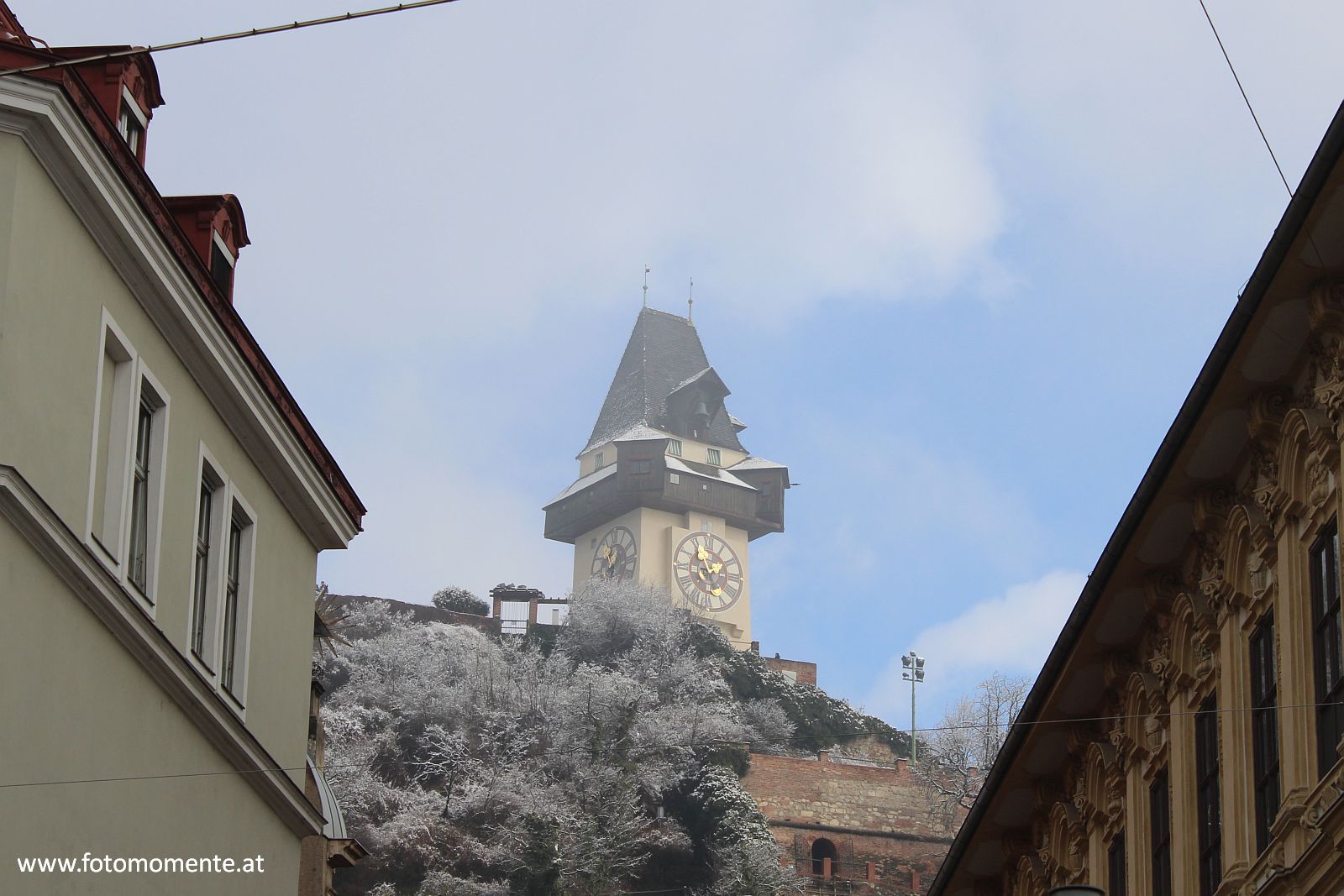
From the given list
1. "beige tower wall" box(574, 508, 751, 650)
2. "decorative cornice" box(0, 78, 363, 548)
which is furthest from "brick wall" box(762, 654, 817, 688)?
"decorative cornice" box(0, 78, 363, 548)

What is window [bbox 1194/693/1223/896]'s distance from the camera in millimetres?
13750

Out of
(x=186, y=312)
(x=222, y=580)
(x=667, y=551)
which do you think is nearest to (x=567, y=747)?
(x=667, y=551)

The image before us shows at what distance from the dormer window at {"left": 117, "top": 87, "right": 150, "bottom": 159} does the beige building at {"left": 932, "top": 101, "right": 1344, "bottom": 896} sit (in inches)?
259

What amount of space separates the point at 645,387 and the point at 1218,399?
107 metres

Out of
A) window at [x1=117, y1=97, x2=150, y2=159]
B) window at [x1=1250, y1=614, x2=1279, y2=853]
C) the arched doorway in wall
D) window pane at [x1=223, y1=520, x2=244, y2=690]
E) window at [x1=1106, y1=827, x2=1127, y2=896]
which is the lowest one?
window at [x1=1106, y1=827, x2=1127, y2=896]

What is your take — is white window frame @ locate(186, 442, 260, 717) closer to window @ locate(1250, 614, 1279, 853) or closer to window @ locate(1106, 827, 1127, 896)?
window @ locate(1106, 827, 1127, 896)

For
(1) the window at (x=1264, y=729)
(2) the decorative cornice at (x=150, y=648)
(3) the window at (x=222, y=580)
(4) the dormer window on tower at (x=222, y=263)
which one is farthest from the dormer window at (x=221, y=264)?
(1) the window at (x=1264, y=729)

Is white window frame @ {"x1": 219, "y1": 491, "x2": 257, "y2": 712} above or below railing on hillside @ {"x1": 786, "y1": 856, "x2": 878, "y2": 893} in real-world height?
below

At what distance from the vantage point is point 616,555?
365ft

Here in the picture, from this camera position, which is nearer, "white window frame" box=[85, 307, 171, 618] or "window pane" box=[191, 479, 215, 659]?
"white window frame" box=[85, 307, 171, 618]

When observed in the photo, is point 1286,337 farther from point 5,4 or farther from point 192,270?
point 5,4

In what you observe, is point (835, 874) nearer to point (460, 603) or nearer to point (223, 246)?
point (460, 603)

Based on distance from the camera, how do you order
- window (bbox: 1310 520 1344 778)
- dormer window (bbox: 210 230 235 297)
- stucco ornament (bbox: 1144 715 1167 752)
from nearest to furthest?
window (bbox: 1310 520 1344 778) < stucco ornament (bbox: 1144 715 1167 752) < dormer window (bbox: 210 230 235 297)

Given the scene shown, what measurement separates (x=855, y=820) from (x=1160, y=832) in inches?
2921
